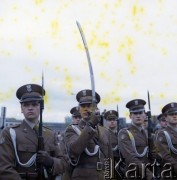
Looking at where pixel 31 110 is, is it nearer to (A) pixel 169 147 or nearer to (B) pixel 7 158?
(B) pixel 7 158

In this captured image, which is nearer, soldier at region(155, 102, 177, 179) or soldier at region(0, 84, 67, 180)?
soldier at region(0, 84, 67, 180)

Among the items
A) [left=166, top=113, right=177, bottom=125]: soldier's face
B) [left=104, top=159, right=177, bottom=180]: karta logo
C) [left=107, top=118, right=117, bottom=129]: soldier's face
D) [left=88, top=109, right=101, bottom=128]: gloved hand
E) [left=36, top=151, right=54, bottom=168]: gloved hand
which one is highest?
[left=107, top=118, right=117, bottom=129]: soldier's face

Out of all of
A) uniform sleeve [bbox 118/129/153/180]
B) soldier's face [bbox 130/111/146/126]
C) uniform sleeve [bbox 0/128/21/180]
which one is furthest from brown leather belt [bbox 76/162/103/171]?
soldier's face [bbox 130/111/146/126]

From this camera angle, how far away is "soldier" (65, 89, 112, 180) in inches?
248

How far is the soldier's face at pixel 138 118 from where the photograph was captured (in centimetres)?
814

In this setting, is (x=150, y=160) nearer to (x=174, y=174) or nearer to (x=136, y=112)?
(x=174, y=174)

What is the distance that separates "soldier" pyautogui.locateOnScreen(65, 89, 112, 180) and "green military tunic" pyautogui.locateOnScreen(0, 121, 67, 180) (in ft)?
1.49

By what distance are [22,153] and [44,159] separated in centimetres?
38

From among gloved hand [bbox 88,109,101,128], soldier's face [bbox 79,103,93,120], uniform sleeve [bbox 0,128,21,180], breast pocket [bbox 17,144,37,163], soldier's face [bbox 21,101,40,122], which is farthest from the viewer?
soldier's face [bbox 79,103,93,120]

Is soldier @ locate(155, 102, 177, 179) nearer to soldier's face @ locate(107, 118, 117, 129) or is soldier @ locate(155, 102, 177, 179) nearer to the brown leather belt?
the brown leather belt

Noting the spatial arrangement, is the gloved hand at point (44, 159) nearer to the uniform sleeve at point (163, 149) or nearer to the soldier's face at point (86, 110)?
the soldier's face at point (86, 110)

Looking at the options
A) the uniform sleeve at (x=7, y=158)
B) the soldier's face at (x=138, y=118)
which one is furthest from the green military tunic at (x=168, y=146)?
the uniform sleeve at (x=7, y=158)

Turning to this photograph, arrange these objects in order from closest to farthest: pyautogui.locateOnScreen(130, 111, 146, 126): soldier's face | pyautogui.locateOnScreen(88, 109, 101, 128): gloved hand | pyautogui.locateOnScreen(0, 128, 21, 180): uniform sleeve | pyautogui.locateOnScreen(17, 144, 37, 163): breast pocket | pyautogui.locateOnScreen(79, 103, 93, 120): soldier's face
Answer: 1. pyautogui.locateOnScreen(0, 128, 21, 180): uniform sleeve
2. pyautogui.locateOnScreen(17, 144, 37, 163): breast pocket
3. pyautogui.locateOnScreen(88, 109, 101, 128): gloved hand
4. pyautogui.locateOnScreen(79, 103, 93, 120): soldier's face
5. pyautogui.locateOnScreen(130, 111, 146, 126): soldier's face

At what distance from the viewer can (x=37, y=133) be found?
602 centimetres
